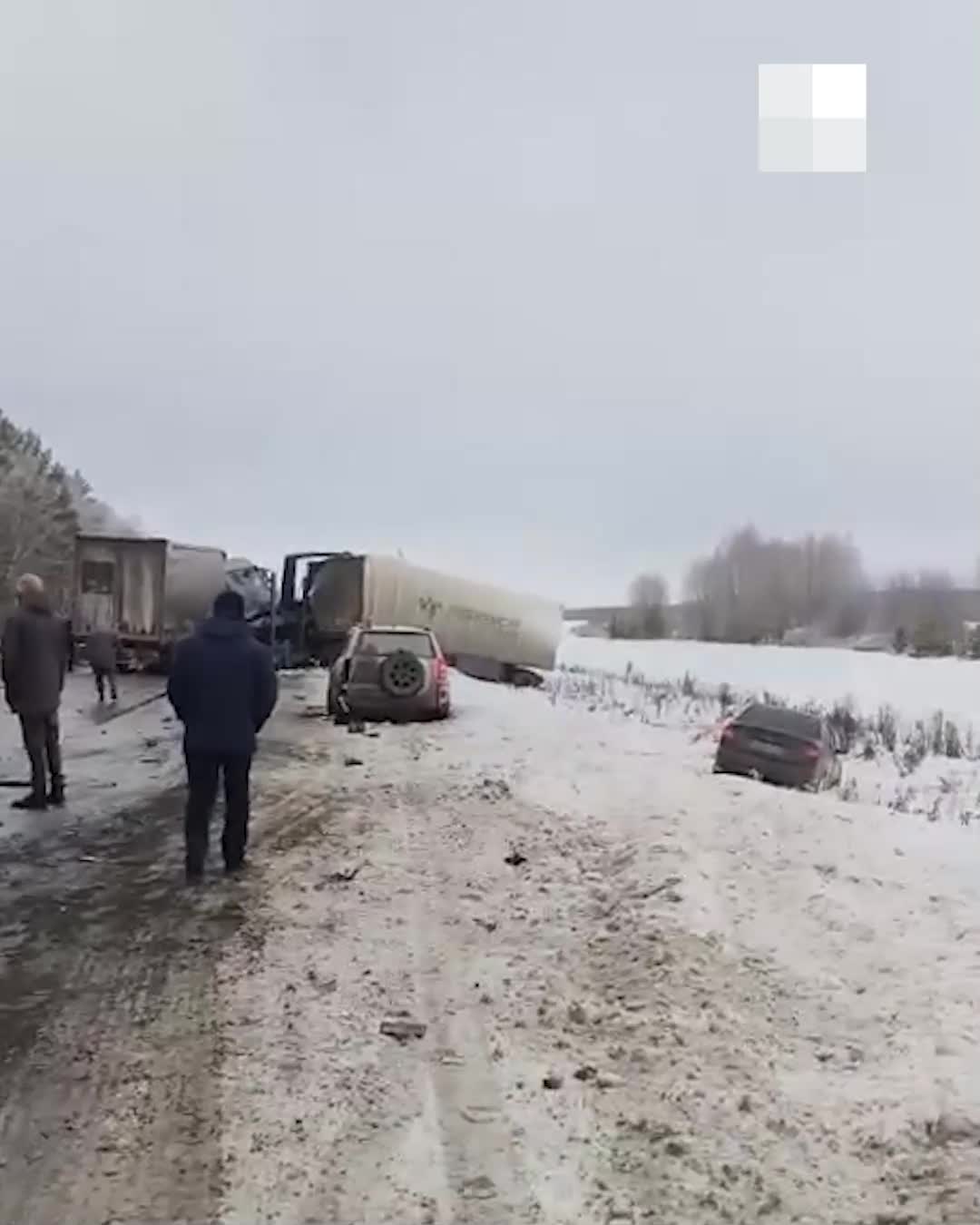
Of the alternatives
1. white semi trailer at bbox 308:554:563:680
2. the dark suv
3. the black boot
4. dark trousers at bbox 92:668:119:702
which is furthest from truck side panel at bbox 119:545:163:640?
the black boot

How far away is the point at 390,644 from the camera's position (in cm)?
1778

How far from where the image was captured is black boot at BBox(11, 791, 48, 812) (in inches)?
391

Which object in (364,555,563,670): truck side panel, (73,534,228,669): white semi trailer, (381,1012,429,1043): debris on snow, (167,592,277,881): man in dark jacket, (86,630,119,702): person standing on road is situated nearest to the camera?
(381,1012,429,1043): debris on snow

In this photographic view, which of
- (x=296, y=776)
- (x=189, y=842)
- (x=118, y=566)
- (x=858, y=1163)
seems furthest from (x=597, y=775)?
(x=118, y=566)

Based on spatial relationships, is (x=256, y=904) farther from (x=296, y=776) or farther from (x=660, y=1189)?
(x=296, y=776)

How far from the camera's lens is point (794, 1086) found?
4.52 m

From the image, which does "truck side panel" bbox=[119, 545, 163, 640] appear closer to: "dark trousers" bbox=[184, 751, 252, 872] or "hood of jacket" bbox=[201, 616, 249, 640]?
"hood of jacket" bbox=[201, 616, 249, 640]

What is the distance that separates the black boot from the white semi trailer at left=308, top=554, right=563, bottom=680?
71.4ft

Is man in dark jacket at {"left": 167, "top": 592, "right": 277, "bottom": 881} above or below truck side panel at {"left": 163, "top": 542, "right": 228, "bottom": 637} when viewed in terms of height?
below

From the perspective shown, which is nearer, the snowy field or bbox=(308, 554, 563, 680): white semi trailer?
bbox=(308, 554, 563, 680): white semi trailer

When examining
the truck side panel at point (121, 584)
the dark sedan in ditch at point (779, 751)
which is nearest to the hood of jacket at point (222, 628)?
the dark sedan in ditch at point (779, 751)

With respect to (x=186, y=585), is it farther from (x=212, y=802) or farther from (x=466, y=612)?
(x=212, y=802)

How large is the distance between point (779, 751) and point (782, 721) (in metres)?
0.71

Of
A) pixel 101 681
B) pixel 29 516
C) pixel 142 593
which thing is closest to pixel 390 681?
pixel 101 681
